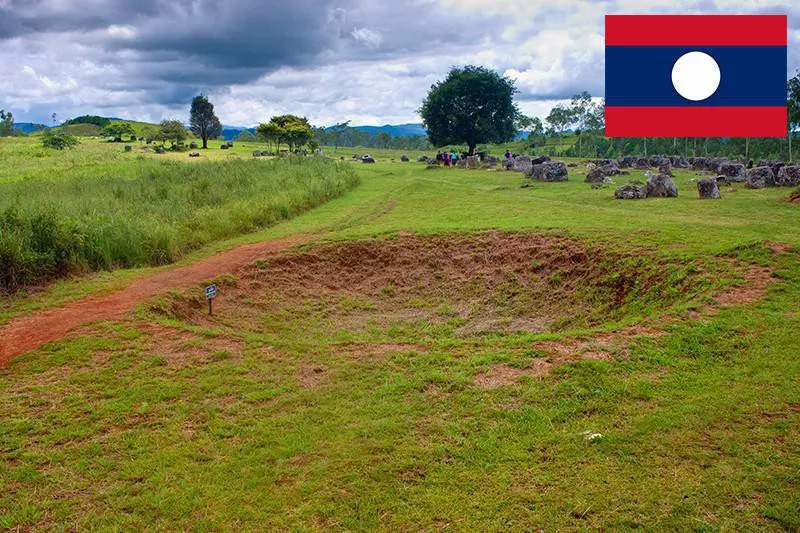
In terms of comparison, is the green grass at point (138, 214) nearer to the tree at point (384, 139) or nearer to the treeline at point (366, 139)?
the treeline at point (366, 139)

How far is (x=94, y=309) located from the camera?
29.6 ft

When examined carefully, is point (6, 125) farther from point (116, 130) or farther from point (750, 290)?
point (750, 290)

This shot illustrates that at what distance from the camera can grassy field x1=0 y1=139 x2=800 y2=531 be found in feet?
14.6

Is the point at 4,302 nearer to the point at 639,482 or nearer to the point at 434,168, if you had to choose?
the point at 639,482

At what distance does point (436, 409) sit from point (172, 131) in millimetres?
72163

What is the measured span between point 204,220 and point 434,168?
26.7 metres

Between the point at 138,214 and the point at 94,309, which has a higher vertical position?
the point at 138,214

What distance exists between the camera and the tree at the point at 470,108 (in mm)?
51188

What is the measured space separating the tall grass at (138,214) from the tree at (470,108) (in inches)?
1009

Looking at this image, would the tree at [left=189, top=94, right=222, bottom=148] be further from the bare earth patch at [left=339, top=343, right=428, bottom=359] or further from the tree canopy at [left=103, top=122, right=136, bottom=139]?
the bare earth patch at [left=339, top=343, right=428, bottom=359]

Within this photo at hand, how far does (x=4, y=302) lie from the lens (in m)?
9.59

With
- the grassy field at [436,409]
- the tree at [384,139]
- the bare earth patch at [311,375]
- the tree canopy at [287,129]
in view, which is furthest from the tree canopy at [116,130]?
the bare earth patch at [311,375]

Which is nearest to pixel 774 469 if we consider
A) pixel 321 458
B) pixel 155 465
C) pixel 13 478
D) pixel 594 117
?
pixel 321 458

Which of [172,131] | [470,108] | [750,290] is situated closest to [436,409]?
[750,290]
